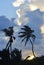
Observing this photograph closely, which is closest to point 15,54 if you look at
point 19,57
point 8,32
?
point 19,57

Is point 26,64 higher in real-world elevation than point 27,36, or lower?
lower

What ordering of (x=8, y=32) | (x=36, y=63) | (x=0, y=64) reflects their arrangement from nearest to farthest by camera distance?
1. (x=0, y=64)
2. (x=36, y=63)
3. (x=8, y=32)

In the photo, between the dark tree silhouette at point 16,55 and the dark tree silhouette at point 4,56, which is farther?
the dark tree silhouette at point 16,55

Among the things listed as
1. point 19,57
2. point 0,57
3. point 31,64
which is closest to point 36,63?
point 31,64

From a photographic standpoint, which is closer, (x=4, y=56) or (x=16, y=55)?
(x=4, y=56)

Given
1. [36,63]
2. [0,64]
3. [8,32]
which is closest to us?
[0,64]

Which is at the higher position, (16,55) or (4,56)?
(4,56)

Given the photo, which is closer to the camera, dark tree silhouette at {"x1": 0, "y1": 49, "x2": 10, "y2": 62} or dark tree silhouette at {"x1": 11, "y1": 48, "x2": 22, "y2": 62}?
dark tree silhouette at {"x1": 0, "y1": 49, "x2": 10, "y2": 62}

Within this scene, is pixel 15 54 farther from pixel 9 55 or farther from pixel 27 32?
pixel 27 32

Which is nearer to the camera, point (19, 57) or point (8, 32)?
point (19, 57)

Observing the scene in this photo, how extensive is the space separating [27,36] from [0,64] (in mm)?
28301

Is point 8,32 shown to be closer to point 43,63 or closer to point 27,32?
point 27,32

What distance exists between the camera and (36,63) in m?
62.0

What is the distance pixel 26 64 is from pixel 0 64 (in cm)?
803
